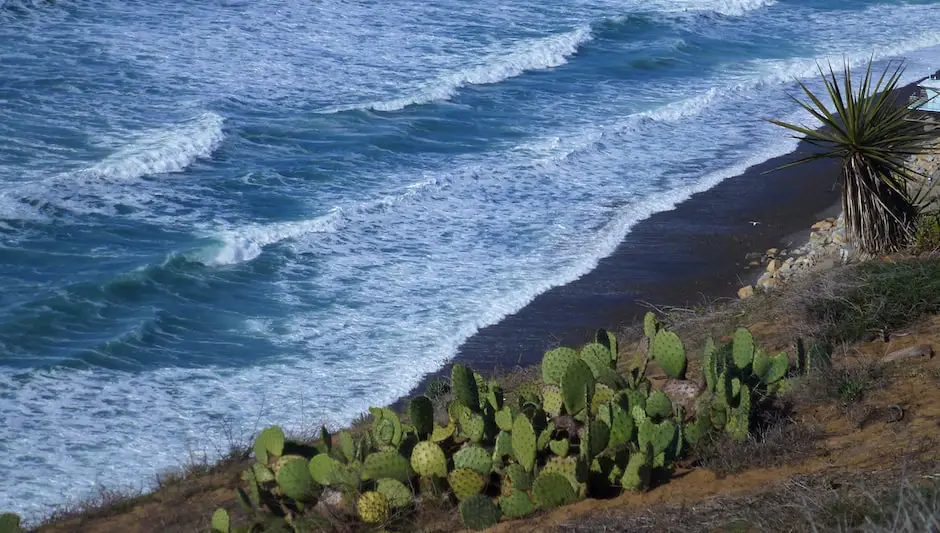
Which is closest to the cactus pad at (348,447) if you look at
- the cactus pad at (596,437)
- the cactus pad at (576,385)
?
the cactus pad at (576,385)

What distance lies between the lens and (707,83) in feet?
93.1

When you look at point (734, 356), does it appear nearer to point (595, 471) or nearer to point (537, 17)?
point (595, 471)

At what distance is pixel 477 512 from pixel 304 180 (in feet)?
48.7

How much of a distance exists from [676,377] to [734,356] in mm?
563

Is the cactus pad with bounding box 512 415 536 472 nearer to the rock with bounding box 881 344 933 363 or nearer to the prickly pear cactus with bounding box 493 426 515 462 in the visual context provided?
the prickly pear cactus with bounding box 493 426 515 462

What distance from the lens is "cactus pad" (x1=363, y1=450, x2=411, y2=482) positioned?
23.3 feet

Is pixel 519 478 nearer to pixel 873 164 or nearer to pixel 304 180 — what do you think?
pixel 873 164

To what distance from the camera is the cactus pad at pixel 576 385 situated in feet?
24.1

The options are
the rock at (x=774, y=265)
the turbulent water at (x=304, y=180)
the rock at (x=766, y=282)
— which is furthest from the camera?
the rock at (x=774, y=265)

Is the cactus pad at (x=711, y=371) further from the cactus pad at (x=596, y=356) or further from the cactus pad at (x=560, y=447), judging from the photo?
the cactus pad at (x=560, y=447)

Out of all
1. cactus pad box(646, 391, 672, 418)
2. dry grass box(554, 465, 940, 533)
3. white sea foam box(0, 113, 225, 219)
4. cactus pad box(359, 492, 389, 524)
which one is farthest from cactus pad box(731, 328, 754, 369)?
white sea foam box(0, 113, 225, 219)

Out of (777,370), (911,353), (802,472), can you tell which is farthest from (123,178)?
(802,472)

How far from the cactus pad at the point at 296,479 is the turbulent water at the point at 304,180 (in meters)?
3.94

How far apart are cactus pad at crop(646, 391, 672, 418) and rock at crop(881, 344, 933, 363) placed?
207 centimetres
